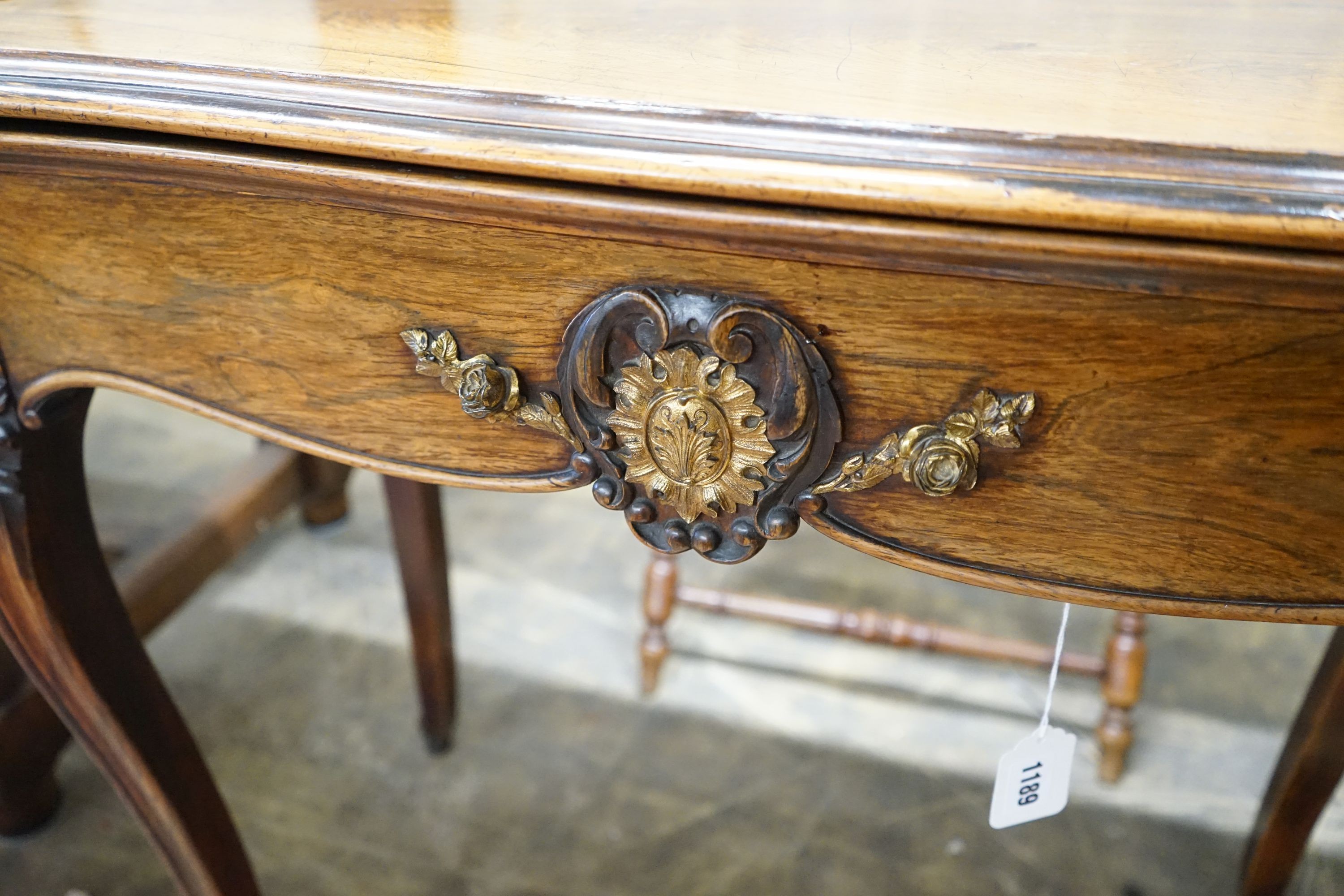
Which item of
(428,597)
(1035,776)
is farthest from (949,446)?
(428,597)

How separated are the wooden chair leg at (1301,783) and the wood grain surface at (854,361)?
0.40 metres

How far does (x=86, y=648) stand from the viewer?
1.89 feet

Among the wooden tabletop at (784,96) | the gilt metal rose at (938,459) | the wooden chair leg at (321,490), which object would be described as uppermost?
the wooden tabletop at (784,96)

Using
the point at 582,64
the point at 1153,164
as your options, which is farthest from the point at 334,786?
the point at 1153,164

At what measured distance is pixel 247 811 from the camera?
3.09ft

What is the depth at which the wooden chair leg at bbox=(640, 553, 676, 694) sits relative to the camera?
0.99m

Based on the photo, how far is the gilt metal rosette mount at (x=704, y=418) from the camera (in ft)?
1.21

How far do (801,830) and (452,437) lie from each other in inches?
24.5

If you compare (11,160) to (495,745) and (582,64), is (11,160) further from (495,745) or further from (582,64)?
(495,745)

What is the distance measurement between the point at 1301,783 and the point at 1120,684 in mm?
183

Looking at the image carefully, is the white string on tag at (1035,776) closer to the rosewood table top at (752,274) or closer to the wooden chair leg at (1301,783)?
the rosewood table top at (752,274)

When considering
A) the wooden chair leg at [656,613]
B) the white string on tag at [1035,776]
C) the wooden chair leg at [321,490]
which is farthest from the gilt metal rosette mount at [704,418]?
the wooden chair leg at [321,490]

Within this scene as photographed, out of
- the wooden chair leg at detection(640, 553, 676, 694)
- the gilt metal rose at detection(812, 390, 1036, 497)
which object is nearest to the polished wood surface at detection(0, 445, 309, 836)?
the wooden chair leg at detection(640, 553, 676, 694)

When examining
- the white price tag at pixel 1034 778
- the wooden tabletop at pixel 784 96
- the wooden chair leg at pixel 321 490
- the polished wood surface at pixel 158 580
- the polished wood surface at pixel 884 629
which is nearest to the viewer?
the wooden tabletop at pixel 784 96
